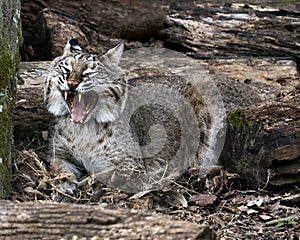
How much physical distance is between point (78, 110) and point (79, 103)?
0.19ft

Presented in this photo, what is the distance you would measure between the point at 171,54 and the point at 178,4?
2.37 ft

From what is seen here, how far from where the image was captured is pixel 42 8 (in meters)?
8.38

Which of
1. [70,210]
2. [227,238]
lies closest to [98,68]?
[227,238]

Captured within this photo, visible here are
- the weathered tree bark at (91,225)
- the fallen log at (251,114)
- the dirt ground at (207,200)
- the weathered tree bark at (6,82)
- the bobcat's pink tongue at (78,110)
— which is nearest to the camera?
the weathered tree bark at (91,225)

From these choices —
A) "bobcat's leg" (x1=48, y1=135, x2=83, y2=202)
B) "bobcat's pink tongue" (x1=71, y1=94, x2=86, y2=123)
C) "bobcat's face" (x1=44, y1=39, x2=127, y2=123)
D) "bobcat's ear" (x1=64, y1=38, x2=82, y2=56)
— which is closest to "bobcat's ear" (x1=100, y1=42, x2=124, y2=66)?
Answer: "bobcat's face" (x1=44, y1=39, x2=127, y2=123)

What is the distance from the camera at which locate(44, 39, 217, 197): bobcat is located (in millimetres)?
6000

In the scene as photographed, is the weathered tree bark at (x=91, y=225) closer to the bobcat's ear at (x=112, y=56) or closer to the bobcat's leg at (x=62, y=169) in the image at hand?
the bobcat's leg at (x=62, y=169)

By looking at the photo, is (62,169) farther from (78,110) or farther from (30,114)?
(30,114)

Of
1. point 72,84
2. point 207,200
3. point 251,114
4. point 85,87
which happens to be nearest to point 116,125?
point 85,87

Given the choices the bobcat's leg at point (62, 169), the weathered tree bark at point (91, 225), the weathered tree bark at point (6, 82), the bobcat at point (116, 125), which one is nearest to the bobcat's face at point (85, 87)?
the bobcat at point (116, 125)

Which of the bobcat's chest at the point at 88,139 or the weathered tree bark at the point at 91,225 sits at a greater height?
the weathered tree bark at the point at 91,225

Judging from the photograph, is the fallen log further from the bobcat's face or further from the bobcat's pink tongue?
the bobcat's pink tongue

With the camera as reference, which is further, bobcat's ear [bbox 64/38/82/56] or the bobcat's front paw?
bobcat's ear [bbox 64/38/82/56]

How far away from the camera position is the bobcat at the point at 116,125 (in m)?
6.00
